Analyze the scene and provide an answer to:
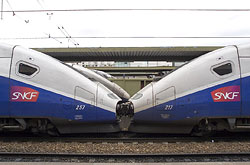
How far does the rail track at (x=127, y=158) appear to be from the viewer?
4898 mm

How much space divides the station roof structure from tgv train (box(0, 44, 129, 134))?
1033 centimetres

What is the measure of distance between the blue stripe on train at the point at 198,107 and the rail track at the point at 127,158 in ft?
4.27

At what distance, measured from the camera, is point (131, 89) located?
14.5 metres

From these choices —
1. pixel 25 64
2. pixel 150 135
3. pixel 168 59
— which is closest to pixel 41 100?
pixel 25 64

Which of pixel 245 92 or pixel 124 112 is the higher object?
pixel 245 92

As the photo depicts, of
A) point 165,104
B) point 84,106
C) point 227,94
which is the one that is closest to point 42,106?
point 84,106

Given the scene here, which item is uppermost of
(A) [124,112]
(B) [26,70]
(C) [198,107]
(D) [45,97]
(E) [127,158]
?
(B) [26,70]

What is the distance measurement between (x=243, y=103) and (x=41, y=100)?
6.14 metres

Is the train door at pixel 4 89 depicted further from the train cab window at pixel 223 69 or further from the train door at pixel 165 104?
the train cab window at pixel 223 69

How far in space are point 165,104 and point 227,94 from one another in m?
1.87

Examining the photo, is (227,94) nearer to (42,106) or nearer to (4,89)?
(42,106)

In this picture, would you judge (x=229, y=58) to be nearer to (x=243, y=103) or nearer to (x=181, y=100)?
(x=243, y=103)

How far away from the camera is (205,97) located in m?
6.05

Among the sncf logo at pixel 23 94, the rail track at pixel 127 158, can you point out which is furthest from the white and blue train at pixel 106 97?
the rail track at pixel 127 158
